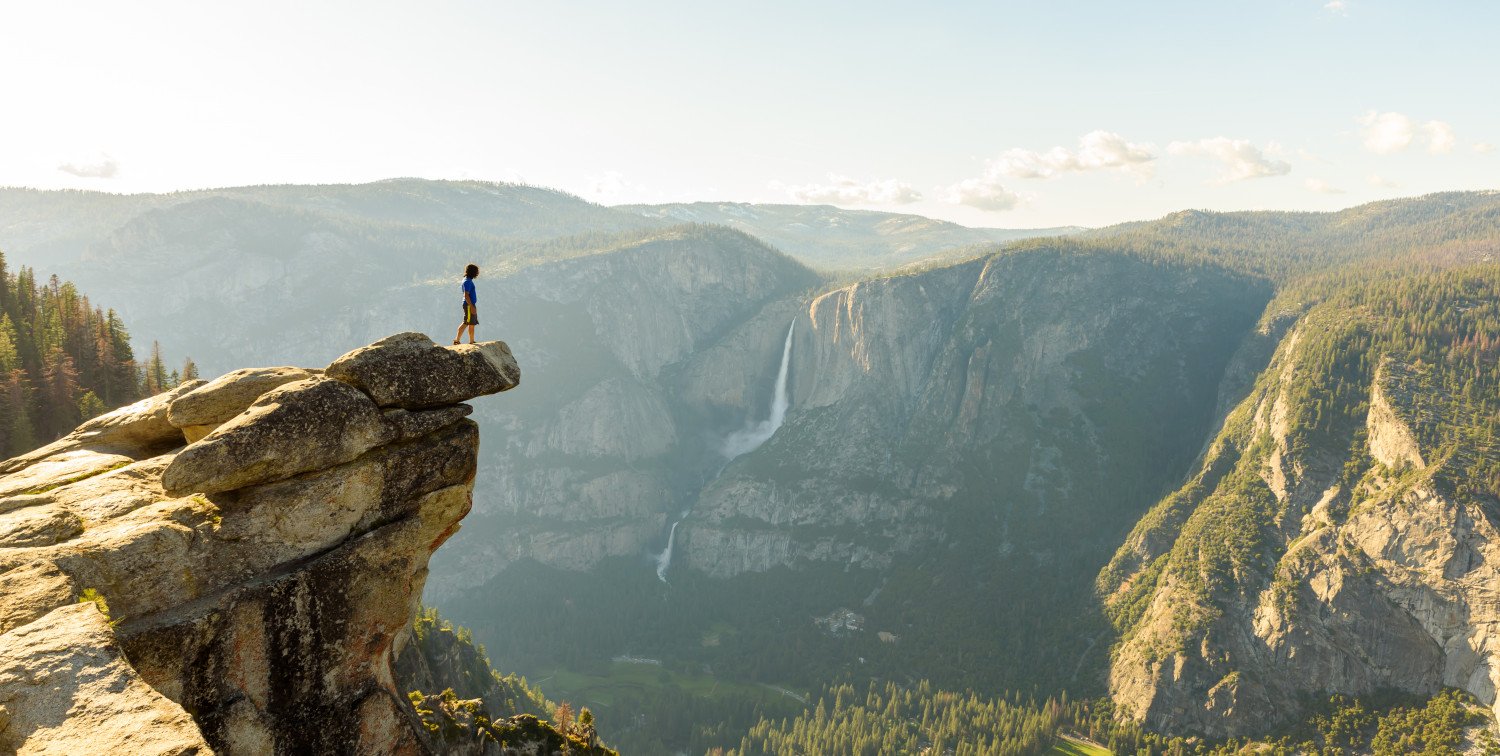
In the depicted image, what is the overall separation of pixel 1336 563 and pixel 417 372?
19066 cm

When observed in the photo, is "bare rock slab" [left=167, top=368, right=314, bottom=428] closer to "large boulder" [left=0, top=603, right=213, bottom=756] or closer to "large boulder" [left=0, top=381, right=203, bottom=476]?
"large boulder" [left=0, top=381, right=203, bottom=476]

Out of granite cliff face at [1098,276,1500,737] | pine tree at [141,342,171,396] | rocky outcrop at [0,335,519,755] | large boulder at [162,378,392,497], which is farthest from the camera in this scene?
granite cliff face at [1098,276,1500,737]

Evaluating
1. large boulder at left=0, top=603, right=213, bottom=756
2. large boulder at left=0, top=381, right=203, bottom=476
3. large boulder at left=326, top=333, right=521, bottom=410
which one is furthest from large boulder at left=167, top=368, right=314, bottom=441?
large boulder at left=0, top=603, right=213, bottom=756

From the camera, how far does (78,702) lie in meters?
15.5

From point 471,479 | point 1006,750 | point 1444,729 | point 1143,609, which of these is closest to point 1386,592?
point 1444,729

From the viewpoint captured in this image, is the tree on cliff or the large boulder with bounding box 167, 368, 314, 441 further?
the tree on cliff

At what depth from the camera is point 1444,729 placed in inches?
5197

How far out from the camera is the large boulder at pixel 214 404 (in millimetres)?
28531

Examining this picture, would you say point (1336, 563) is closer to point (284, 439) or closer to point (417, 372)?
point (417, 372)

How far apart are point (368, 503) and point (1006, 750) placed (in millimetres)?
151886

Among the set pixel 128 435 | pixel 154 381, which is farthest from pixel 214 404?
pixel 154 381

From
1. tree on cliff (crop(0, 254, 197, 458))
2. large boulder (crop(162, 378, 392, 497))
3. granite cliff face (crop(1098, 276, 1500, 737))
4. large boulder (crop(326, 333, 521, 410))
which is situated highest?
large boulder (crop(326, 333, 521, 410))

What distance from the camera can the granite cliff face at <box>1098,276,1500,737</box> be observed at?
475 ft

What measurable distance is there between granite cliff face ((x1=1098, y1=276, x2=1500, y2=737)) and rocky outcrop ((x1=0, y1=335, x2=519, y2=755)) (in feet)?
579
